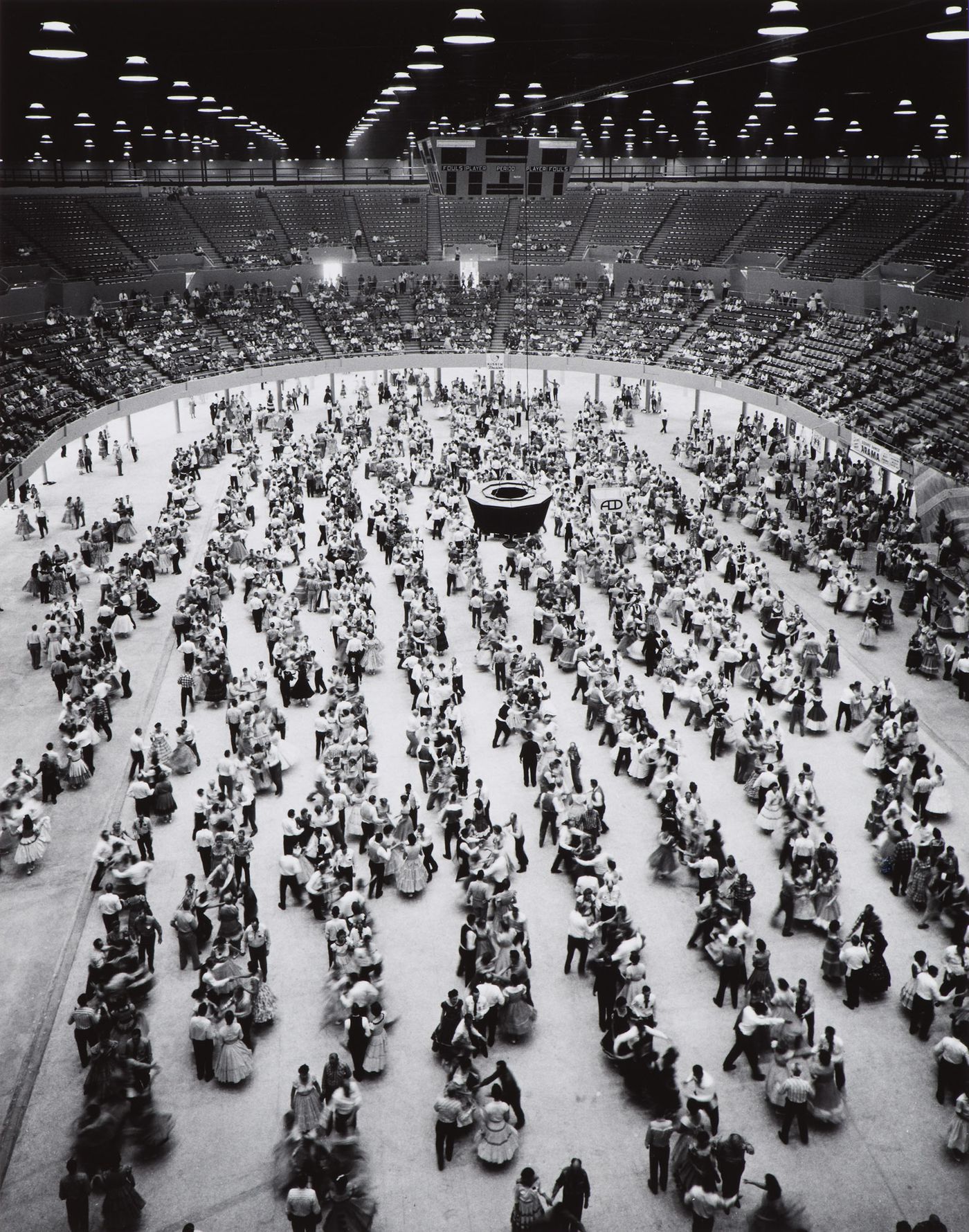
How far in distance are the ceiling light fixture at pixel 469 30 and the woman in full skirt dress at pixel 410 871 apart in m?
9.71

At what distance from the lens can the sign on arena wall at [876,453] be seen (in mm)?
29406

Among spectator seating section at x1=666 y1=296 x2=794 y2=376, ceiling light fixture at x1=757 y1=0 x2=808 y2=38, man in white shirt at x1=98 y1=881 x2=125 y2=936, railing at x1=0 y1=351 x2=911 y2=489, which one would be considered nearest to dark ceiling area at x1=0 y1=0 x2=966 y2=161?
ceiling light fixture at x1=757 y1=0 x2=808 y2=38

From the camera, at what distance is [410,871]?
14.1 m

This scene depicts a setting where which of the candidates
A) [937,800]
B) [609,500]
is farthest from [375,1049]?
[609,500]

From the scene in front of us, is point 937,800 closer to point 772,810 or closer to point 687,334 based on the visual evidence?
point 772,810

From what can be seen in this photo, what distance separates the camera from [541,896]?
14227 mm

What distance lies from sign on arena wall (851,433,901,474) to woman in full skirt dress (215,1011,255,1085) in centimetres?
2435

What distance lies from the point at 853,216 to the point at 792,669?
36095 millimetres

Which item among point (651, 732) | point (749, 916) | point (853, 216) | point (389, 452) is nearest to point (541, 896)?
point (749, 916)

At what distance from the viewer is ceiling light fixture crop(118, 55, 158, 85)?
14023mm

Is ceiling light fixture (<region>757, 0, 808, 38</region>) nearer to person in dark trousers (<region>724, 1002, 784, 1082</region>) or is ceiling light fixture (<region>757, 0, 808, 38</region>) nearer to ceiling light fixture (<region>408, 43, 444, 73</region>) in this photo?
ceiling light fixture (<region>408, 43, 444, 73</region>)

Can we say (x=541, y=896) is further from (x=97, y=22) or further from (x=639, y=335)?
(x=639, y=335)

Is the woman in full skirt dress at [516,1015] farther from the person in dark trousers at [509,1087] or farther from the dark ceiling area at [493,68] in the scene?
the dark ceiling area at [493,68]

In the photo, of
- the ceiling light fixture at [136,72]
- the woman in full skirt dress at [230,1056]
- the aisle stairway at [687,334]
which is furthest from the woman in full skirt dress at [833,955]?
the aisle stairway at [687,334]
